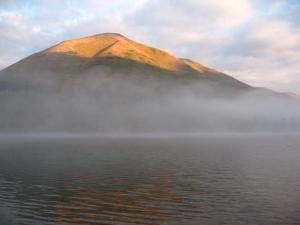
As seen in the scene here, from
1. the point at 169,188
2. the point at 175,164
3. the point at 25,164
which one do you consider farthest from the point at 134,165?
the point at 169,188

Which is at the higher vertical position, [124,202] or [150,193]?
[150,193]

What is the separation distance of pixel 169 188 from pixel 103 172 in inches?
798

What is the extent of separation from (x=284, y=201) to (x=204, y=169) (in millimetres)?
31039

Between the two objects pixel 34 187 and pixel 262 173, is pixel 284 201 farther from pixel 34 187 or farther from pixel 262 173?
pixel 34 187

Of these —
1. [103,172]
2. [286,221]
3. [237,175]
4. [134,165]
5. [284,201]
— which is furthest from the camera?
[134,165]

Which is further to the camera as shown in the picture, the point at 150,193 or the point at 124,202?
the point at 150,193

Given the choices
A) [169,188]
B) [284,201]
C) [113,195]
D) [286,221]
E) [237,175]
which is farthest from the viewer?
[237,175]

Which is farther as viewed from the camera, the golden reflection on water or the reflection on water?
the reflection on water

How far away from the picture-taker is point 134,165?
82.9m

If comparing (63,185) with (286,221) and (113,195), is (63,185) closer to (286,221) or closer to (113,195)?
(113,195)

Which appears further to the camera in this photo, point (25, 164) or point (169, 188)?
point (25, 164)

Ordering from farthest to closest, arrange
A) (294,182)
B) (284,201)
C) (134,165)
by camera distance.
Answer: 1. (134,165)
2. (294,182)
3. (284,201)

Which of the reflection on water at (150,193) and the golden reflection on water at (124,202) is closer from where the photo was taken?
the golden reflection on water at (124,202)

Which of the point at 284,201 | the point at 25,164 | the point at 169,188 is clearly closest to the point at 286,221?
the point at 284,201
